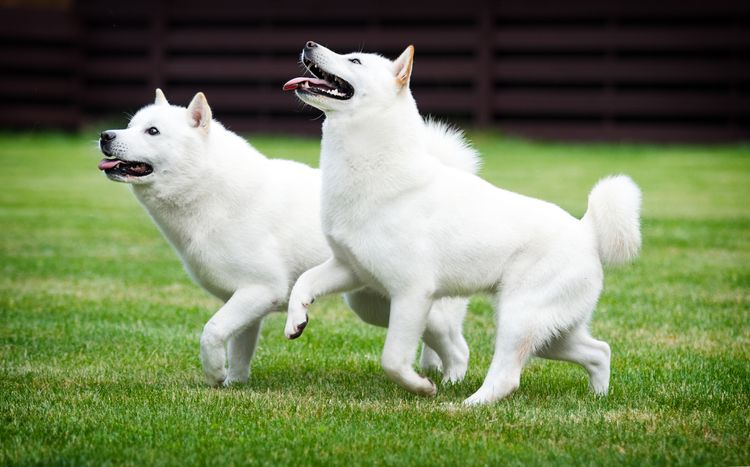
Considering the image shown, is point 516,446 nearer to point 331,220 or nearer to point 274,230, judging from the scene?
point 331,220

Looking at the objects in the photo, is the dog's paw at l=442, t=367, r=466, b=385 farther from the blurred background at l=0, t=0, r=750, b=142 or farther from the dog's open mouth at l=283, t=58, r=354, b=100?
the blurred background at l=0, t=0, r=750, b=142

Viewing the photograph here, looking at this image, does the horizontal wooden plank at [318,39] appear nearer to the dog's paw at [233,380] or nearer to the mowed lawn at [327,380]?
the mowed lawn at [327,380]

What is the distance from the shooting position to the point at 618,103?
19.0 meters

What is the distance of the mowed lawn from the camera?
11.9 ft

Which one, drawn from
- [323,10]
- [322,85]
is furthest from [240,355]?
[323,10]

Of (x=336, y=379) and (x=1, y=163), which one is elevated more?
(x=336, y=379)

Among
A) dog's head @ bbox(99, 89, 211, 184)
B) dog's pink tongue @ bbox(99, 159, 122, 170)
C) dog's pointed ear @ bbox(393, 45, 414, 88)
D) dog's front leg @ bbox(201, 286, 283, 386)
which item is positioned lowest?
dog's front leg @ bbox(201, 286, 283, 386)

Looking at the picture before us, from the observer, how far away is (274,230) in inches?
191

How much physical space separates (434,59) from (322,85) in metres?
15.5

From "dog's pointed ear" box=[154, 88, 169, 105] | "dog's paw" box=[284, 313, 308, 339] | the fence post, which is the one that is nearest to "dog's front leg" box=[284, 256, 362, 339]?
"dog's paw" box=[284, 313, 308, 339]

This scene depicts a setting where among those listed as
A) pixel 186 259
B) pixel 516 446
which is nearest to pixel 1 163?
pixel 186 259

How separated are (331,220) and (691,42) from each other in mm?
15661

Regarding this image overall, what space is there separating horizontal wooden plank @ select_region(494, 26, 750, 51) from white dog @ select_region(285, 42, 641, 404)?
14995 mm

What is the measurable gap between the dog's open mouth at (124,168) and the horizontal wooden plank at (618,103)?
591 inches
